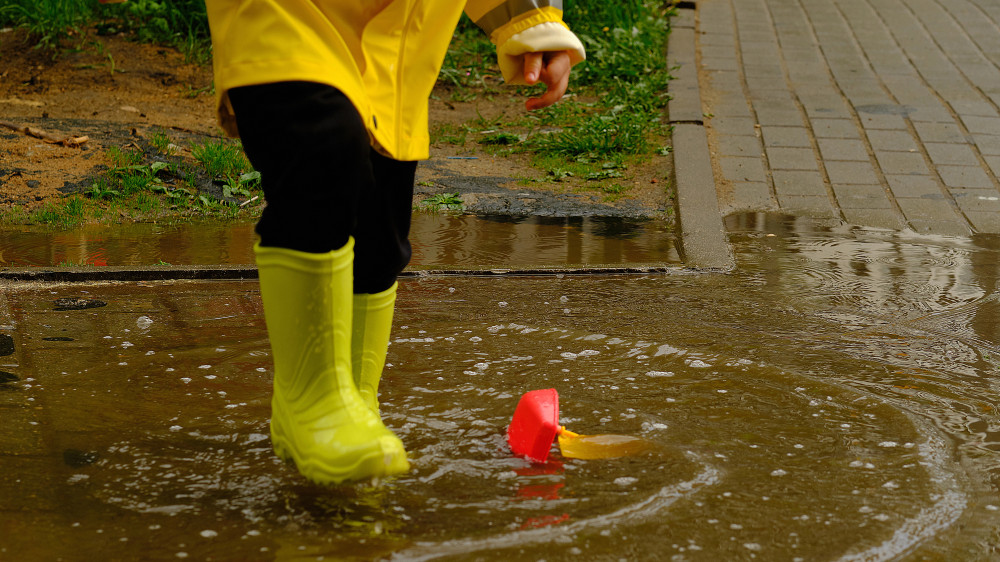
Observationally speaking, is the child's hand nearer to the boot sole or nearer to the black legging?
the black legging

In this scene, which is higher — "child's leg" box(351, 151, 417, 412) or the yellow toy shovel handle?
"child's leg" box(351, 151, 417, 412)

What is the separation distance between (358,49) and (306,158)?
10.8 inches

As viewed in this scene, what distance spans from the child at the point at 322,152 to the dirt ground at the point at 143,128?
2.74m

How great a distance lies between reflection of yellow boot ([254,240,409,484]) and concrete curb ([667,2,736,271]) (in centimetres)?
225

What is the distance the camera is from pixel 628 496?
79.2 inches

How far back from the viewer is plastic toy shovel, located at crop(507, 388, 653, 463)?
2.16m

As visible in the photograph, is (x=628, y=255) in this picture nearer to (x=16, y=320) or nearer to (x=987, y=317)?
(x=987, y=317)

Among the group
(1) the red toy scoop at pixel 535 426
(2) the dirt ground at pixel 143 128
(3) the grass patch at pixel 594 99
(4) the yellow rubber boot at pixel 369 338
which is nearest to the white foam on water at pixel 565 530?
(1) the red toy scoop at pixel 535 426

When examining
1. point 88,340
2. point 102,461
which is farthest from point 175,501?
point 88,340

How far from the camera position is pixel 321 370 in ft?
6.37

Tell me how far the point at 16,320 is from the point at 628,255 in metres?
2.21

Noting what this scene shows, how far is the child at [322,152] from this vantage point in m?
1.82

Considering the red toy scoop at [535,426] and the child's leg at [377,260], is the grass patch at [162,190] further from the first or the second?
the red toy scoop at [535,426]

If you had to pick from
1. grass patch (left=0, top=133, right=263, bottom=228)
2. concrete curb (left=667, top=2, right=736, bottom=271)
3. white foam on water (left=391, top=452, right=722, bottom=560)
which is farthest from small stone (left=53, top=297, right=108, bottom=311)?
concrete curb (left=667, top=2, right=736, bottom=271)
